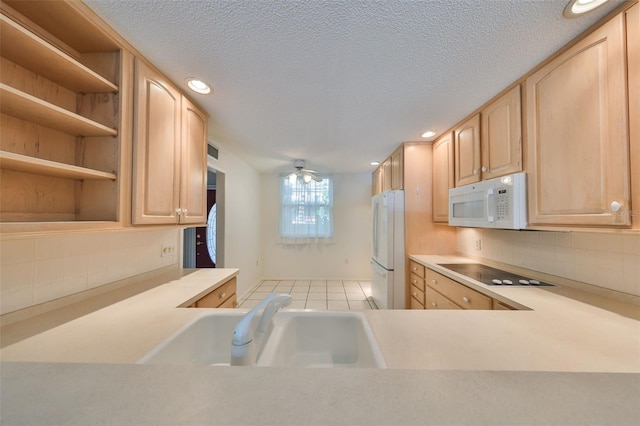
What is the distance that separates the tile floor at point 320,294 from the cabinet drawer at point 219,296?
1.34 m

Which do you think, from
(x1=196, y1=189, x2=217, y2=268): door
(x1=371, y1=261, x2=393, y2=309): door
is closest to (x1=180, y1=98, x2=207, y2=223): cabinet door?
(x1=371, y1=261, x2=393, y2=309): door

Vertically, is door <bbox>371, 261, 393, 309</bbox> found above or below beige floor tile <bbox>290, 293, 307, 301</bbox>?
above

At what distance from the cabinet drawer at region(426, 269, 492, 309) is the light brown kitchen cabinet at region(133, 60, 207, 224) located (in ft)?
6.99

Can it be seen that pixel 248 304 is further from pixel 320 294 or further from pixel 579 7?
pixel 579 7

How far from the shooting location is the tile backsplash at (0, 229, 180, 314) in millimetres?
927

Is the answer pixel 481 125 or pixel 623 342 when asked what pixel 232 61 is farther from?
pixel 623 342

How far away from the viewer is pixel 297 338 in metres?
1.11

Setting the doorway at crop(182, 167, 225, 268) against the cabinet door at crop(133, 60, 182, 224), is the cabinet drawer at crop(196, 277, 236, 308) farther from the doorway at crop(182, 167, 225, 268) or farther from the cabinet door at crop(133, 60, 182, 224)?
the doorway at crop(182, 167, 225, 268)

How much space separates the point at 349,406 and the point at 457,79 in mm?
1845

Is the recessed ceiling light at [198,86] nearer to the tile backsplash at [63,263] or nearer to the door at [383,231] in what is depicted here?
the tile backsplash at [63,263]

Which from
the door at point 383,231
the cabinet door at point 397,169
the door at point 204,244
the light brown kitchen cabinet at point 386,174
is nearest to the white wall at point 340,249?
the light brown kitchen cabinet at point 386,174

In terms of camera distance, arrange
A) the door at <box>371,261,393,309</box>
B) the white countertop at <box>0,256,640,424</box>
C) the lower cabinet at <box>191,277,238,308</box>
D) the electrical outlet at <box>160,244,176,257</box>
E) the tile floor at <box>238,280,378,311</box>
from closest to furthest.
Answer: the white countertop at <box>0,256,640,424</box> → the lower cabinet at <box>191,277,238,308</box> → the electrical outlet at <box>160,244,176,257</box> → the door at <box>371,261,393,309</box> → the tile floor at <box>238,280,378,311</box>

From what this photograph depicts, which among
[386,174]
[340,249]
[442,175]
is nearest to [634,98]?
[442,175]

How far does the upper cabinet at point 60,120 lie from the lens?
85 cm
